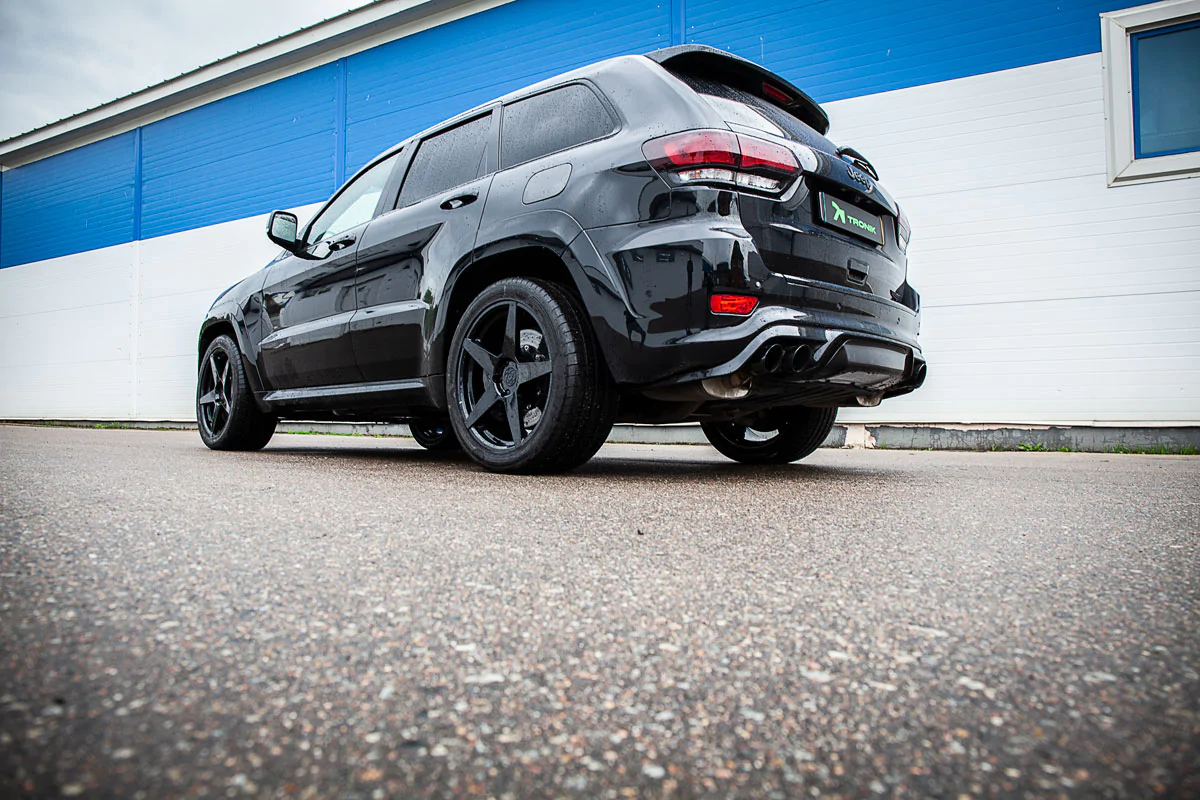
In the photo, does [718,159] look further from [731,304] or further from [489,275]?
[489,275]

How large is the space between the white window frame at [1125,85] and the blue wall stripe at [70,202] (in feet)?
51.7

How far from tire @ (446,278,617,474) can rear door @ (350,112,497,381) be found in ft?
1.03

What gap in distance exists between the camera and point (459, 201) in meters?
3.43

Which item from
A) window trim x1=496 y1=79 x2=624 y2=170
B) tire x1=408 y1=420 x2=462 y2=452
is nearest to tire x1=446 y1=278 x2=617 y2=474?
window trim x1=496 y1=79 x2=624 y2=170

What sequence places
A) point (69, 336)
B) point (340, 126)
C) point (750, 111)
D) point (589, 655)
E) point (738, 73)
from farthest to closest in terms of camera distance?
point (69, 336)
point (340, 126)
point (738, 73)
point (750, 111)
point (589, 655)

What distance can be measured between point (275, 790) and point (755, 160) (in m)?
2.57

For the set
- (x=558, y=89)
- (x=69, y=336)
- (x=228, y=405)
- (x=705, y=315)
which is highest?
(x=69, y=336)

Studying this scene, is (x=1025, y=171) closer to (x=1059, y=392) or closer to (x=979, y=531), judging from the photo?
(x=1059, y=392)

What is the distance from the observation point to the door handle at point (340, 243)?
4035mm

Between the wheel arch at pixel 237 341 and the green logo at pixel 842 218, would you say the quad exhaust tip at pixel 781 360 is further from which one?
the wheel arch at pixel 237 341

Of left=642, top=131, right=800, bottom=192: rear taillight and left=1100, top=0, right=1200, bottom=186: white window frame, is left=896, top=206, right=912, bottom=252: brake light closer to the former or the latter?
left=642, top=131, right=800, bottom=192: rear taillight

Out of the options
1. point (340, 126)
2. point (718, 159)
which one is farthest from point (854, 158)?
point (340, 126)

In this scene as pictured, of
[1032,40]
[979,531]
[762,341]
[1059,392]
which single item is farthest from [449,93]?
[979,531]

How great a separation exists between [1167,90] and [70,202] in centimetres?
1891
